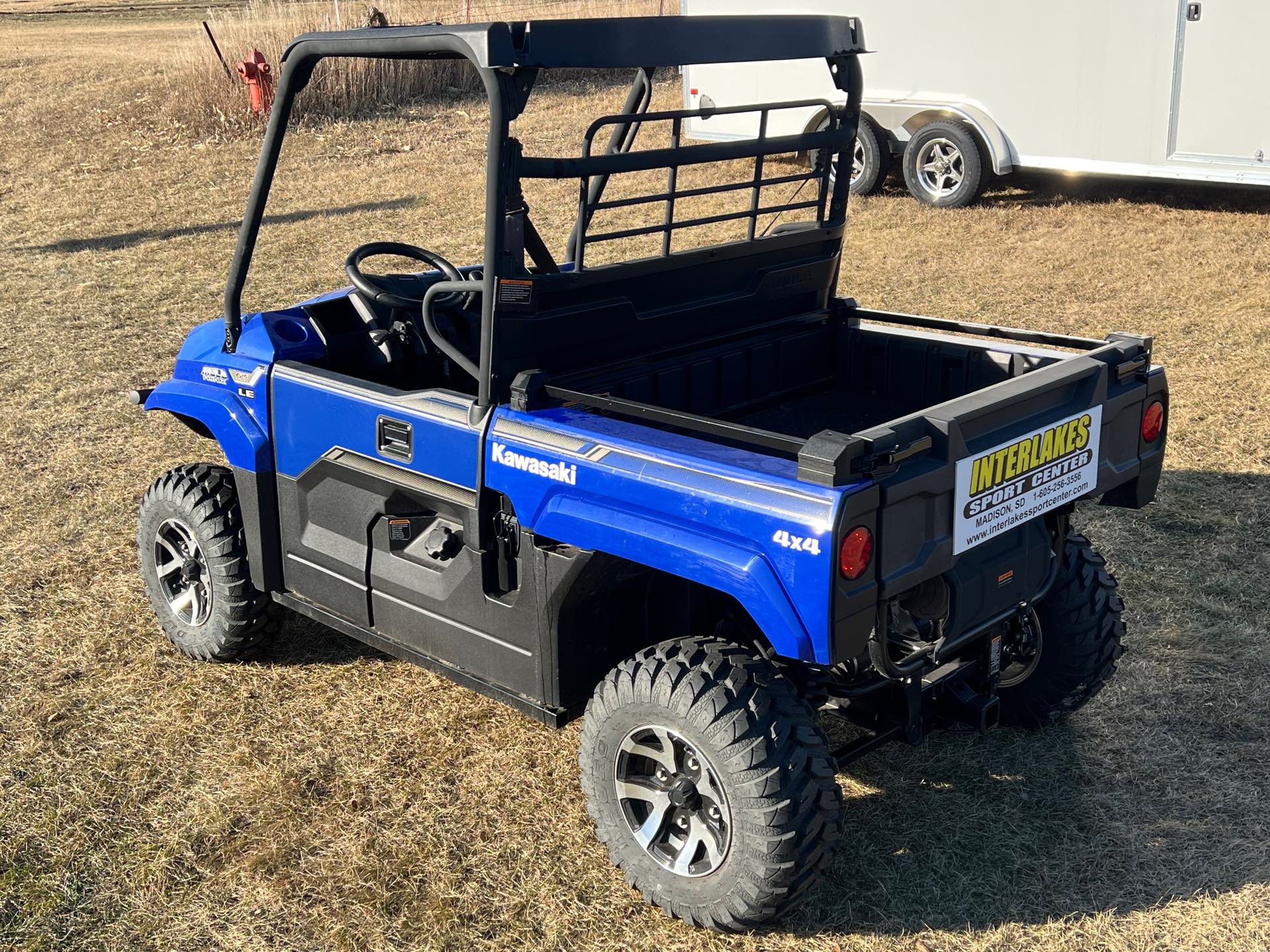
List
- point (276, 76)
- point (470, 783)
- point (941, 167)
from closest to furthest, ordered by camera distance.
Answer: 1. point (470, 783)
2. point (941, 167)
3. point (276, 76)

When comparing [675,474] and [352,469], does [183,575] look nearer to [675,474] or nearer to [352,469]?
[352,469]

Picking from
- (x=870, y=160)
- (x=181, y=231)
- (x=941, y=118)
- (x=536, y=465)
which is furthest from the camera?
(x=181, y=231)

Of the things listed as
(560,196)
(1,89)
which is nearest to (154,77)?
(1,89)

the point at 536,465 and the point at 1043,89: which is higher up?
the point at 1043,89

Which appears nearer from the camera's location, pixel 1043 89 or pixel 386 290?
pixel 386 290

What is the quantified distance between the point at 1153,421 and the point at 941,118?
804 centimetres

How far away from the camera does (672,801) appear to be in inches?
119

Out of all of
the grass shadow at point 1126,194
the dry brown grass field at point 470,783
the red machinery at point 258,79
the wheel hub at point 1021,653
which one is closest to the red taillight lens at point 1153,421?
the wheel hub at point 1021,653

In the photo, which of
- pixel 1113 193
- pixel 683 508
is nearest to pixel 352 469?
pixel 683 508

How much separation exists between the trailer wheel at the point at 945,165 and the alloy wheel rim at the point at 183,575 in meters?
8.17

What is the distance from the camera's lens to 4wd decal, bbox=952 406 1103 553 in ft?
9.55

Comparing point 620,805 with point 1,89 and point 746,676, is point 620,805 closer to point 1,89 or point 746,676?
point 746,676

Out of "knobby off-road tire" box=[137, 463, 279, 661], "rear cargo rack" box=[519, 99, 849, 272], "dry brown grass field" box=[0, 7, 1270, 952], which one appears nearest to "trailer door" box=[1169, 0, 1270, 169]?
"dry brown grass field" box=[0, 7, 1270, 952]

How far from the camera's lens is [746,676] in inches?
114
